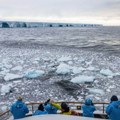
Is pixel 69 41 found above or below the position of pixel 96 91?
above

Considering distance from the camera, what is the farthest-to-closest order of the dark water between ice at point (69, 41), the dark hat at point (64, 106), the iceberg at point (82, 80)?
the dark water between ice at point (69, 41) < the iceberg at point (82, 80) < the dark hat at point (64, 106)

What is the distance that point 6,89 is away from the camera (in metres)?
15.0

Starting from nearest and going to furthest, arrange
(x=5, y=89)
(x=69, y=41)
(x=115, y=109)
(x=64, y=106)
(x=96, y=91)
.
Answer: (x=115, y=109), (x=64, y=106), (x=96, y=91), (x=5, y=89), (x=69, y=41)

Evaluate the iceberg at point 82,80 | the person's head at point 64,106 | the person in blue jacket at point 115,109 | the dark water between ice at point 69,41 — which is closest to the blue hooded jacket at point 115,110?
the person in blue jacket at point 115,109

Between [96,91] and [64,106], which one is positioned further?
[96,91]

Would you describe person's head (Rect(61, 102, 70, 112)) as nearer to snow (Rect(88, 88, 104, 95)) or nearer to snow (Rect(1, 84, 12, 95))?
snow (Rect(88, 88, 104, 95))

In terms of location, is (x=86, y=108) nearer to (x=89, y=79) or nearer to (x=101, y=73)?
(x=89, y=79)

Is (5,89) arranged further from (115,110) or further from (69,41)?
(69,41)

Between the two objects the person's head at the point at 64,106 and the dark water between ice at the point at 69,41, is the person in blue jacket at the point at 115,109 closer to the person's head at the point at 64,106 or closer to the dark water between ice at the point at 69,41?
Result: the person's head at the point at 64,106

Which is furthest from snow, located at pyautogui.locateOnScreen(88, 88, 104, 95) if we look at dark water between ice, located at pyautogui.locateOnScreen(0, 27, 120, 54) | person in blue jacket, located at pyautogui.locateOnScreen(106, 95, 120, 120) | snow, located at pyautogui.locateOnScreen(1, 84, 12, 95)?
dark water between ice, located at pyautogui.locateOnScreen(0, 27, 120, 54)

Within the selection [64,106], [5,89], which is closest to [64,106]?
[64,106]

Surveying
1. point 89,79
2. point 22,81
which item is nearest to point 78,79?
point 89,79

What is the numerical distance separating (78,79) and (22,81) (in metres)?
3.93

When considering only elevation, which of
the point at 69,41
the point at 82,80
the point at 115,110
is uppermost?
the point at 69,41
